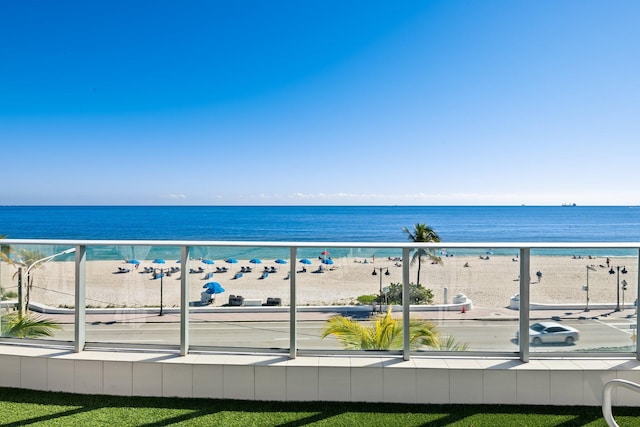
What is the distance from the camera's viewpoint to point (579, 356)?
2.65 m

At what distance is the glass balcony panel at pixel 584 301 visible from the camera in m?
2.64

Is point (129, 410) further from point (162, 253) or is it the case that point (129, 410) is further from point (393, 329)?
point (393, 329)

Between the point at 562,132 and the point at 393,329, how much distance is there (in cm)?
6226

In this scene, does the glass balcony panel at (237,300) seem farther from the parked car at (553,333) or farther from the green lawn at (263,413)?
the parked car at (553,333)

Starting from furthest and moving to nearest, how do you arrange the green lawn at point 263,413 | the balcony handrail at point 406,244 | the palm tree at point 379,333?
the palm tree at point 379,333, the balcony handrail at point 406,244, the green lawn at point 263,413

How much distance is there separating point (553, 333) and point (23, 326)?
3833 mm

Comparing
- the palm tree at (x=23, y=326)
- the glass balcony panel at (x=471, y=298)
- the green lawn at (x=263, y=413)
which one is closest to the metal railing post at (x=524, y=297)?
the glass balcony panel at (x=471, y=298)

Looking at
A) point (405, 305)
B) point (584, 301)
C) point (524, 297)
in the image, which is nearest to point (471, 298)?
point (524, 297)

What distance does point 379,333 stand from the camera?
9.06 feet

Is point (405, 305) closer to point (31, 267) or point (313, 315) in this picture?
point (313, 315)

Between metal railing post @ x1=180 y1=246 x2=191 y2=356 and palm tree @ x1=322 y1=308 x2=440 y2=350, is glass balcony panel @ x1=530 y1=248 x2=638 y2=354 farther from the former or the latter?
metal railing post @ x1=180 y1=246 x2=191 y2=356

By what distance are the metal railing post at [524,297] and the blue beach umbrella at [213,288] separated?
2.08 meters

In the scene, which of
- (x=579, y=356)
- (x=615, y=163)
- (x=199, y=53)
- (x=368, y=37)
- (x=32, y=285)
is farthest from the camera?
(x=615, y=163)

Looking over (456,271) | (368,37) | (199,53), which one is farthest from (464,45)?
(456,271)
